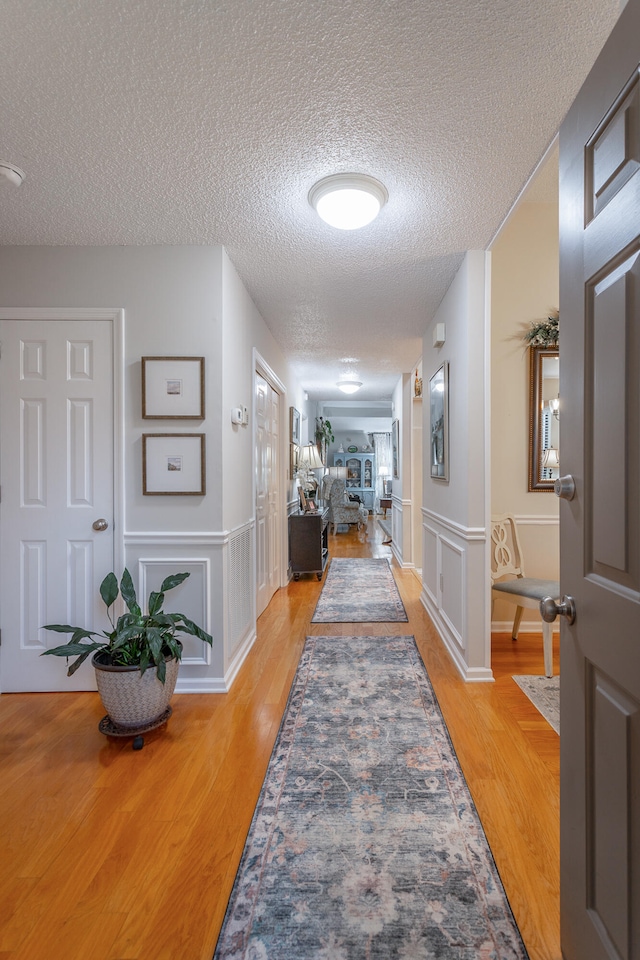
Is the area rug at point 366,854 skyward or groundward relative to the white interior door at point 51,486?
groundward

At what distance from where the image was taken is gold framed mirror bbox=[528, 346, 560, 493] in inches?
140

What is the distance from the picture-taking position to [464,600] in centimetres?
291

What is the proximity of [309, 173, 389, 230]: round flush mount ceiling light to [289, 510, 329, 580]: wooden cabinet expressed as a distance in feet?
12.0

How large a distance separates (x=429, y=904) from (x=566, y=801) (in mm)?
536

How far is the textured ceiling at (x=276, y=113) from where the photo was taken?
1352mm

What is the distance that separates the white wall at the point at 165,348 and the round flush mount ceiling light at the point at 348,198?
0.81 metres

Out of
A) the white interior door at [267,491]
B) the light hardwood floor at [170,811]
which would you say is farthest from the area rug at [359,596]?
the light hardwood floor at [170,811]

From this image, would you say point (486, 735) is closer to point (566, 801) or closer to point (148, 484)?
point (566, 801)

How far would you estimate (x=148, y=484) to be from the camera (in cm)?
270

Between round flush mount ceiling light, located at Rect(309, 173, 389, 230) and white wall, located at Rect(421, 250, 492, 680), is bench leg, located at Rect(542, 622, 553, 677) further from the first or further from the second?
round flush mount ceiling light, located at Rect(309, 173, 389, 230)

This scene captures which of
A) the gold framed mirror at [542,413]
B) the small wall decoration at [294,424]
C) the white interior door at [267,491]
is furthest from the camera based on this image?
the small wall decoration at [294,424]

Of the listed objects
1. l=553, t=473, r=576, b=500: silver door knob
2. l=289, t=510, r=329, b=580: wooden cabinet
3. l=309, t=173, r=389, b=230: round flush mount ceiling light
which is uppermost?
l=309, t=173, r=389, b=230: round flush mount ceiling light

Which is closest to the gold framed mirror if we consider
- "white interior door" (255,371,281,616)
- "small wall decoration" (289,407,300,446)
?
"white interior door" (255,371,281,616)

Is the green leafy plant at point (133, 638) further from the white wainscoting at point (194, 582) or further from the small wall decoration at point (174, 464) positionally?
the small wall decoration at point (174, 464)
